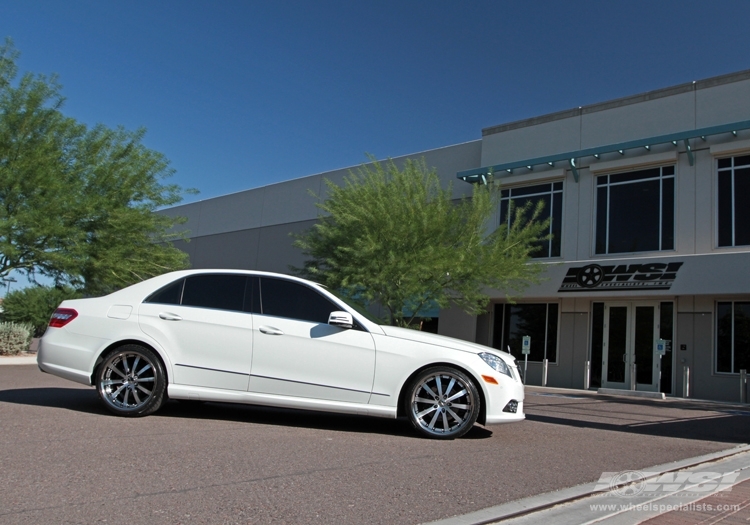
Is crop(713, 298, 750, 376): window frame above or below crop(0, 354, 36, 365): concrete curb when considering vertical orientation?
above

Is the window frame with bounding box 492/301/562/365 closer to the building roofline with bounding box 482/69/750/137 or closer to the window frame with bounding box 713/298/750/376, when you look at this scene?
the window frame with bounding box 713/298/750/376

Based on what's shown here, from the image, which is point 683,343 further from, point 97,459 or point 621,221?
point 97,459

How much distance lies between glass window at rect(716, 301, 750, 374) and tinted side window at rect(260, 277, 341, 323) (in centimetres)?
1557

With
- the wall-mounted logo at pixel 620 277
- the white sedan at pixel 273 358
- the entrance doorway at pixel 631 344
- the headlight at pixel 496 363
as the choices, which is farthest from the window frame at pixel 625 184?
the white sedan at pixel 273 358

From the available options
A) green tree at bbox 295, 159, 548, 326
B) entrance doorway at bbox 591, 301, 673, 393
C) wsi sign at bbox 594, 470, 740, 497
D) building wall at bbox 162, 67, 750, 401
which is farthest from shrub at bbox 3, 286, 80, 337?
wsi sign at bbox 594, 470, 740, 497

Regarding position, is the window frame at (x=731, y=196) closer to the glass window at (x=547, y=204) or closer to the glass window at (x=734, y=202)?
the glass window at (x=734, y=202)

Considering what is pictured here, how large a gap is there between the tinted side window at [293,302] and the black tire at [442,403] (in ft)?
3.98

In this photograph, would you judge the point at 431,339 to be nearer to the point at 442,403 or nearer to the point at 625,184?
the point at 442,403

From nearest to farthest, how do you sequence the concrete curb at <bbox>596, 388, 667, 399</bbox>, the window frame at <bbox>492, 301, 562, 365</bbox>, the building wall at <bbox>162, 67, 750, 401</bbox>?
the concrete curb at <bbox>596, 388, 667, 399</bbox> < the building wall at <bbox>162, 67, 750, 401</bbox> < the window frame at <bbox>492, 301, 562, 365</bbox>

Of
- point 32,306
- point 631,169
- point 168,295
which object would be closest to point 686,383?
point 631,169

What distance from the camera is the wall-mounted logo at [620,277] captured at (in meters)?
19.1

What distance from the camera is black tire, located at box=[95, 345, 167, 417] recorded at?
6.75 meters

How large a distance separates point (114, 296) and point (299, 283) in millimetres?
2068

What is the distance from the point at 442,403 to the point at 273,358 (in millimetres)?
1781
